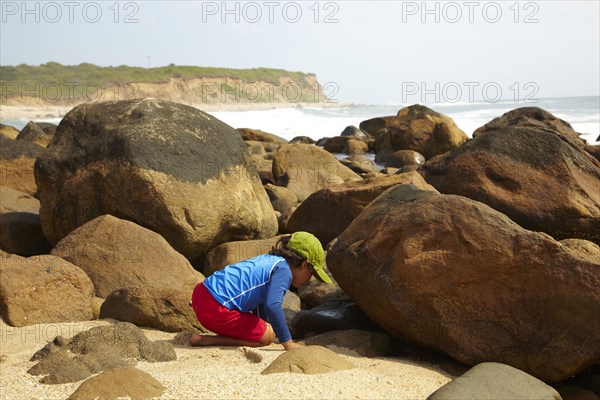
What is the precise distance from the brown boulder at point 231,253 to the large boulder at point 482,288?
2.04 meters

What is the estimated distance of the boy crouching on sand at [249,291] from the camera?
4.45 meters

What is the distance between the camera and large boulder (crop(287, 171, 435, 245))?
22.6 ft

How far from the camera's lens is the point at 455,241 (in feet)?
14.7

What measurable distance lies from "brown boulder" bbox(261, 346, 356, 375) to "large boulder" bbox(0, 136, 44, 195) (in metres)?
7.40

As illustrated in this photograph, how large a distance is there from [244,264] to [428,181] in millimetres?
3016

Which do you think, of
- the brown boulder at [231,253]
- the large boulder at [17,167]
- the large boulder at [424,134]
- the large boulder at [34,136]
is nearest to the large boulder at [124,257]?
the brown boulder at [231,253]

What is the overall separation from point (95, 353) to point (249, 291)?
3.34ft

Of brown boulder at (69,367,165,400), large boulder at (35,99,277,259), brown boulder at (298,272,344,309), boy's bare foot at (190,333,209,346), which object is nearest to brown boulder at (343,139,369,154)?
large boulder at (35,99,277,259)

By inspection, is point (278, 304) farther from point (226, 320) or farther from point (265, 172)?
point (265, 172)

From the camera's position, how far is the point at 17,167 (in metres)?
10.4

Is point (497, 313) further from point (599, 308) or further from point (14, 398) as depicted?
point (14, 398)

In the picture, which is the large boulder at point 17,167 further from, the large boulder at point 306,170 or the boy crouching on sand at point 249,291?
the boy crouching on sand at point 249,291

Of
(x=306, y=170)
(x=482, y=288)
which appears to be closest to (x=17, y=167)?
(x=306, y=170)

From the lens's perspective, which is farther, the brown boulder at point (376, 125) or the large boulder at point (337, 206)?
the brown boulder at point (376, 125)
